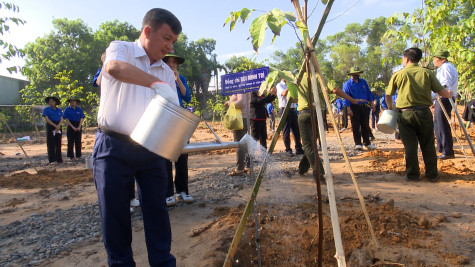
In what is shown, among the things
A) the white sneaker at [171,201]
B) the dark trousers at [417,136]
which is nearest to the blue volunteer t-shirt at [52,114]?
the white sneaker at [171,201]

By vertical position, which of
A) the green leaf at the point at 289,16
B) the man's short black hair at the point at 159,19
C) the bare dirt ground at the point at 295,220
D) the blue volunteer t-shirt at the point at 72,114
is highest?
the blue volunteer t-shirt at the point at 72,114

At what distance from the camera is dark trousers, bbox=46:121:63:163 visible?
25.8 ft

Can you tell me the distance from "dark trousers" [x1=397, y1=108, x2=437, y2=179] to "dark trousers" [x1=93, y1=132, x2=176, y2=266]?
3588 millimetres

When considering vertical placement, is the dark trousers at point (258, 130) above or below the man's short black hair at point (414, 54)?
below

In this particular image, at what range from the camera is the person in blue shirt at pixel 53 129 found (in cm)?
786

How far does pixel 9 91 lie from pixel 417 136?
109ft

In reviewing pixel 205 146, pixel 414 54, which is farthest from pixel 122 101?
pixel 414 54

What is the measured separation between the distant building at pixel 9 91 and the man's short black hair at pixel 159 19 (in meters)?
32.1

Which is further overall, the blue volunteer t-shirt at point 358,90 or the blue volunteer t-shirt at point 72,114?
the blue volunteer t-shirt at point 72,114

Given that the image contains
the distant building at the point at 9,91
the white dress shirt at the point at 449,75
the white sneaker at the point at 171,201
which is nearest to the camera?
the white sneaker at the point at 171,201

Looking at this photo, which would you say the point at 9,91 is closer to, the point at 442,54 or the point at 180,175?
the point at 180,175

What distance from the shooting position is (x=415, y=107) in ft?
13.8

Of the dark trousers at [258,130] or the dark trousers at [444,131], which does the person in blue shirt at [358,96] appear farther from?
the dark trousers at [258,130]

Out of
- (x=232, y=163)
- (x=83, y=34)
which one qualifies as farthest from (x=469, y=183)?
(x=83, y=34)
